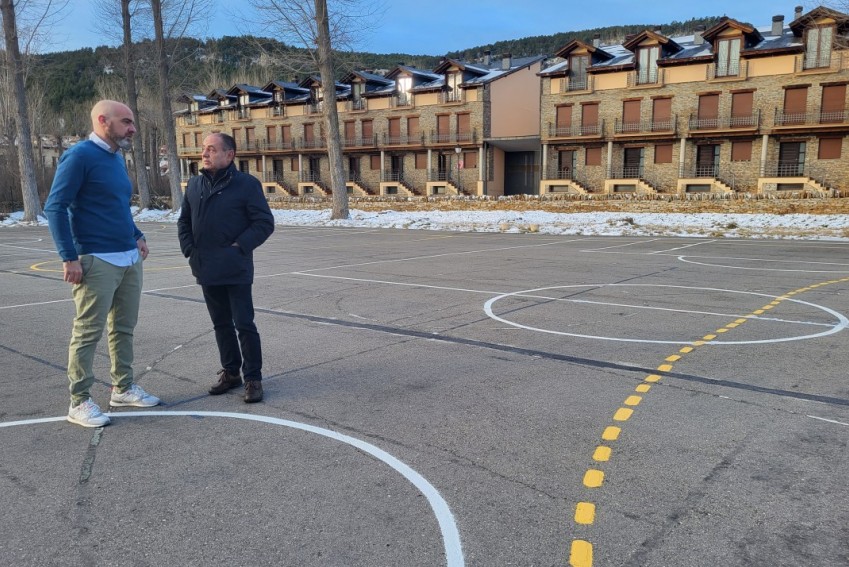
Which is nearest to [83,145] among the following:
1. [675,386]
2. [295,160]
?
[675,386]

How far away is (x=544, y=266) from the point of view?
1356 centimetres

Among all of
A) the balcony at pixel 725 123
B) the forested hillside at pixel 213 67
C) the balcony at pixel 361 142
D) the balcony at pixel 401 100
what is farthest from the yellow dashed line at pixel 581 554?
the forested hillside at pixel 213 67

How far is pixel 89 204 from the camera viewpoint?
456 centimetres

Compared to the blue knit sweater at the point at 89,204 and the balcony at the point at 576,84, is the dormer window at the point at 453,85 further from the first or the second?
the blue knit sweater at the point at 89,204

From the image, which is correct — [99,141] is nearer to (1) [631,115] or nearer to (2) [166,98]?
(2) [166,98]

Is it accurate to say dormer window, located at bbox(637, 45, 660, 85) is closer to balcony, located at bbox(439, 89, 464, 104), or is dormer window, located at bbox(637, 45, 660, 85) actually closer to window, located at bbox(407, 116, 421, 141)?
balcony, located at bbox(439, 89, 464, 104)

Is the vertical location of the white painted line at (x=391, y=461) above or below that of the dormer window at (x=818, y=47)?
below

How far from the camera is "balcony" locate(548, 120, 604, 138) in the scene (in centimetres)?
4272

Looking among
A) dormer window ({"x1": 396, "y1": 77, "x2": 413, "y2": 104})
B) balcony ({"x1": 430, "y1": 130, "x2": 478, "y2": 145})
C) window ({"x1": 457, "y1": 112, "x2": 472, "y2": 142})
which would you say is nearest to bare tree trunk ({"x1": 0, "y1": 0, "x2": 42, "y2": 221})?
dormer window ({"x1": 396, "y1": 77, "x2": 413, "y2": 104})

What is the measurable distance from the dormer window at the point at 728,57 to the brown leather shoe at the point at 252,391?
4107 cm

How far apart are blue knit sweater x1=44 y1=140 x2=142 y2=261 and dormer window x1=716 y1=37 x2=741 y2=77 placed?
1628 inches

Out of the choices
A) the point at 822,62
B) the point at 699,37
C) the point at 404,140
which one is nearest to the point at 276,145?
the point at 404,140

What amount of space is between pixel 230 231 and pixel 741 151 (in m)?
40.9

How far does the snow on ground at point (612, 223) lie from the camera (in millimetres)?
22344
